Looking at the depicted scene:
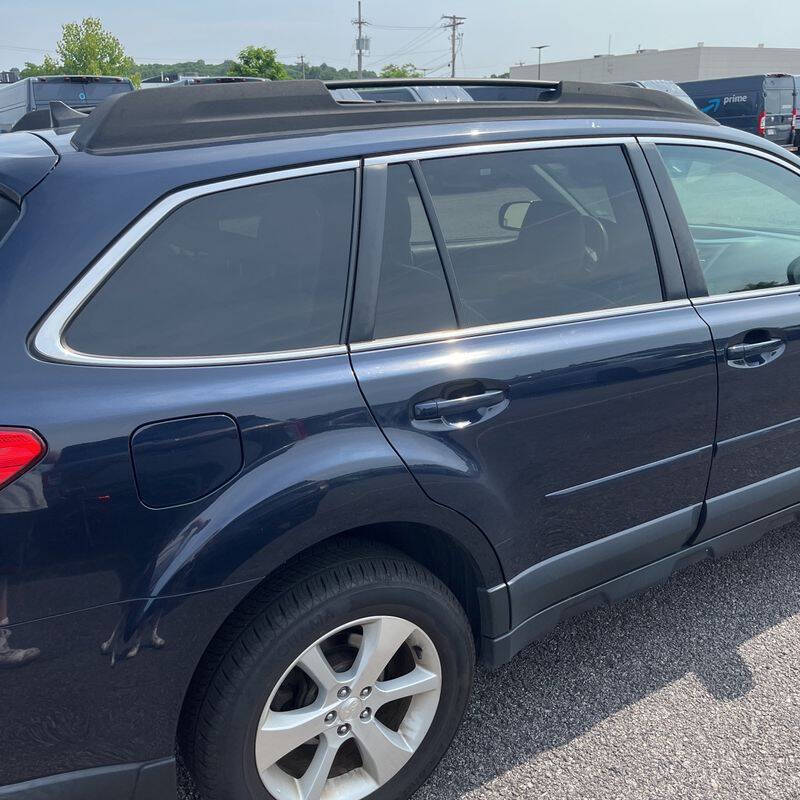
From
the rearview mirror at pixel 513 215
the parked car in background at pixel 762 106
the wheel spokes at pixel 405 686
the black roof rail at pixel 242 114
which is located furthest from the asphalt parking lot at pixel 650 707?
the parked car in background at pixel 762 106

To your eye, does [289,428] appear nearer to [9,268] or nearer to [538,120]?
[9,268]

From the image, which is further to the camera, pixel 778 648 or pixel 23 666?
pixel 778 648

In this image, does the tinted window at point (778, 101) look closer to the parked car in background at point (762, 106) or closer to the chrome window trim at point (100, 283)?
the parked car in background at point (762, 106)

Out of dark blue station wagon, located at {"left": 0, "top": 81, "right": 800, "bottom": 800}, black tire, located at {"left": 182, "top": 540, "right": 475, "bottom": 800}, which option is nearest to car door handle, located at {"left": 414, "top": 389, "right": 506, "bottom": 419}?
dark blue station wagon, located at {"left": 0, "top": 81, "right": 800, "bottom": 800}

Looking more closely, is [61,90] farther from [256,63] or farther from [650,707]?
[256,63]

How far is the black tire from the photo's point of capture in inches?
71.0

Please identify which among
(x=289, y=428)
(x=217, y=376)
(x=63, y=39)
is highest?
(x=63, y=39)

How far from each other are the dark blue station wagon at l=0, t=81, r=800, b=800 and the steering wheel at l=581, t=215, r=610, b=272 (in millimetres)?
11

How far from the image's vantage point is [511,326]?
2.18 metres

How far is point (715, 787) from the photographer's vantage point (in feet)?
7.39

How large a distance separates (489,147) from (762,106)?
2062 cm

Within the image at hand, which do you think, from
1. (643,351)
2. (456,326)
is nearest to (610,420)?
(643,351)

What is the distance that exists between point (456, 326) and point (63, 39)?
57.3 metres

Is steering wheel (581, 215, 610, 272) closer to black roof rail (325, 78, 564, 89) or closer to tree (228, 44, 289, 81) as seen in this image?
black roof rail (325, 78, 564, 89)
